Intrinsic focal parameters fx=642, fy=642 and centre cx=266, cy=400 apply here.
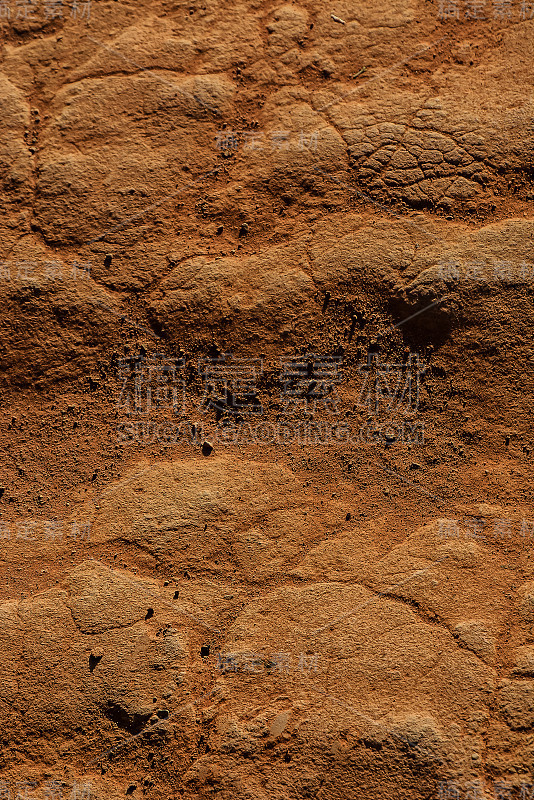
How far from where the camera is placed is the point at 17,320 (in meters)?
3.16

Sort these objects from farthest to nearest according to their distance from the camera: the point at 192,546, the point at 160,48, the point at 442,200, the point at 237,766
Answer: the point at 160,48
the point at 442,200
the point at 192,546
the point at 237,766

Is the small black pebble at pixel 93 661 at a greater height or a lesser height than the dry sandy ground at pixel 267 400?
lesser

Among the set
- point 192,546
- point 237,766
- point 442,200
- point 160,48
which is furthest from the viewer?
point 160,48

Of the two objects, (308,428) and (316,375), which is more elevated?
(316,375)

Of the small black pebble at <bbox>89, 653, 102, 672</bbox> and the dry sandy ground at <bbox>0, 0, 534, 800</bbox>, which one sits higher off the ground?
the dry sandy ground at <bbox>0, 0, 534, 800</bbox>

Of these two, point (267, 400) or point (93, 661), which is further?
point (267, 400)

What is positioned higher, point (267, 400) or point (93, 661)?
point (267, 400)

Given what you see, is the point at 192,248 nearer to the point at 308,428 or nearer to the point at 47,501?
the point at 308,428

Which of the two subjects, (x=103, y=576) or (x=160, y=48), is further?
(x=160, y=48)

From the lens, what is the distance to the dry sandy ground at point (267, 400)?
2.66 metres

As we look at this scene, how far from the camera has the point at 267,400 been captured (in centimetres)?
303

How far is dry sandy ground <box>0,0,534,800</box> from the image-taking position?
2660 millimetres

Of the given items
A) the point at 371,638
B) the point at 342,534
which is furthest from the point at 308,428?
the point at 371,638

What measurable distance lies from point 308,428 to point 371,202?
1.14 metres
